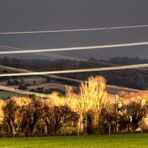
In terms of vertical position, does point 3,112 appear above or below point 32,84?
below

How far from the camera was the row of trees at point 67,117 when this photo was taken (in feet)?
252

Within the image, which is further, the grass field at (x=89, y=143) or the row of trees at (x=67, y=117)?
the row of trees at (x=67, y=117)

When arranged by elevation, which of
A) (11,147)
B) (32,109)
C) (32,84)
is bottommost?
(11,147)

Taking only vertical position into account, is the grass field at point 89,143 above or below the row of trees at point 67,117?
below

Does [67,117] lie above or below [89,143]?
above

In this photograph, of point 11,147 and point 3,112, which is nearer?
point 11,147

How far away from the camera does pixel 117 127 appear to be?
75.8m

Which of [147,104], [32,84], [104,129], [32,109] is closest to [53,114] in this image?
[32,109]

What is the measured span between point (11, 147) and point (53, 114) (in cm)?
3454

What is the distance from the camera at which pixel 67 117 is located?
80.4 metres

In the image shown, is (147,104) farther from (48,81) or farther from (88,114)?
(48,81)

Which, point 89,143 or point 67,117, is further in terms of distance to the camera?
point 67,117

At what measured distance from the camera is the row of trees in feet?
252

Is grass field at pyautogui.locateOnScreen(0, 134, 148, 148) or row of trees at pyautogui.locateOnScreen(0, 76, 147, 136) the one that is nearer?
grass field at pyautogui.locateOnScreen(0, 134, 148, 148)
